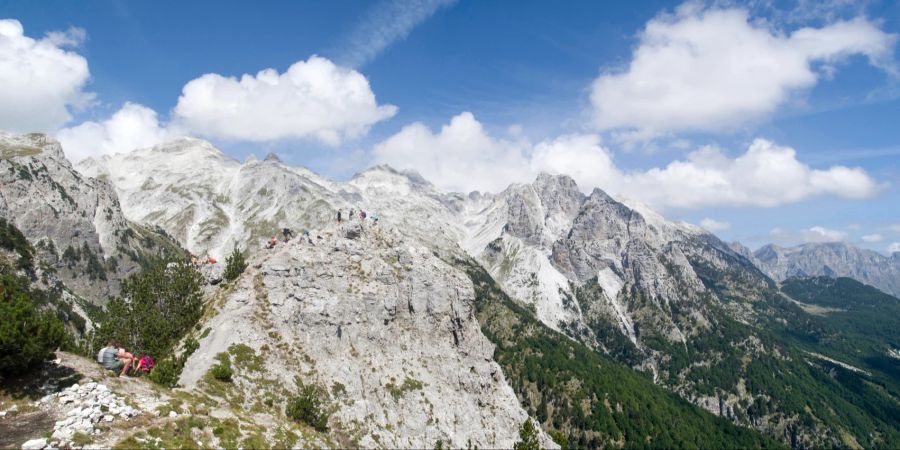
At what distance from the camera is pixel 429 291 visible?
9919 cm

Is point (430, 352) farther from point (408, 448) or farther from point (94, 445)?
point (94, 445)

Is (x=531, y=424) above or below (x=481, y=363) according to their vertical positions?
below

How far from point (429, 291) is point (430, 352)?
12.6 meters

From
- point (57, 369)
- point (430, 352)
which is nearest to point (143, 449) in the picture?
point (57, 369)

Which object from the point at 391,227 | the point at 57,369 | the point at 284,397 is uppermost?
the point at 391,227

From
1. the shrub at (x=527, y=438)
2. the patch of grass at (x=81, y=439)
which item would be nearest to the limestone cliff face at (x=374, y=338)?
the shrub at (x=527, y=438)

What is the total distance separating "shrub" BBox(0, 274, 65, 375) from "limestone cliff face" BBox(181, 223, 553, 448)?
2110 centimetres

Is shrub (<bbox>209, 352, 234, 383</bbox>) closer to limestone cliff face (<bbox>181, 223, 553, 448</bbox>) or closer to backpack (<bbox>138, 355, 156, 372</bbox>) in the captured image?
limestone cliff face (<bbox>181, 223, 553, 448</bbox>)

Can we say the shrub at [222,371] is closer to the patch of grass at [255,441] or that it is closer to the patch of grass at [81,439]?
the patch of grass at [255,441]

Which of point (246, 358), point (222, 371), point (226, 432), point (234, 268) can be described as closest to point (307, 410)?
point (222, 371)

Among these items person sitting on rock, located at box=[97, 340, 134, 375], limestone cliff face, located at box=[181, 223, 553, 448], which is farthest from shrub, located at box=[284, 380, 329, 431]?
person sitting on rock, located at box=[97, 340, 134, 375]

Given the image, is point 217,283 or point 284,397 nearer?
point 284,397

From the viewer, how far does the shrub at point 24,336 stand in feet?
107

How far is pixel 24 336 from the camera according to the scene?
33781 millimetres
